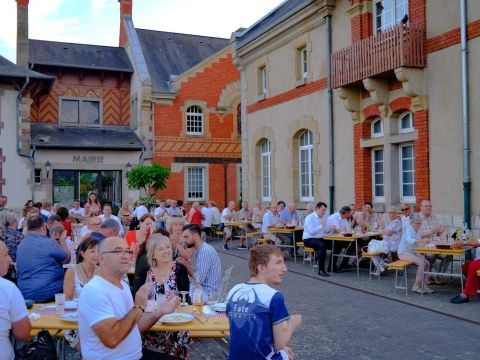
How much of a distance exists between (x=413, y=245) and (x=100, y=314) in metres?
7.84

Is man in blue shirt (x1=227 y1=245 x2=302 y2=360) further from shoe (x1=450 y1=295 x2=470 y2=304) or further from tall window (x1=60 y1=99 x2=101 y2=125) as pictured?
tall window (x1=60 y1=99 x2=101 y2=125)

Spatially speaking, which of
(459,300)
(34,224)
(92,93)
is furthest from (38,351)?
(92,93)

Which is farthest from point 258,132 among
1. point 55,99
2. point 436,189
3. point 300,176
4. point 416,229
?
point 55,99

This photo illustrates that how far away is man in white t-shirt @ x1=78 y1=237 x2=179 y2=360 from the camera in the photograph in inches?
134

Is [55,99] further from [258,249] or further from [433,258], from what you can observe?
[258,249]

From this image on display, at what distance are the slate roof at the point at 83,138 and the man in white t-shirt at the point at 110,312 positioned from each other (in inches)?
945

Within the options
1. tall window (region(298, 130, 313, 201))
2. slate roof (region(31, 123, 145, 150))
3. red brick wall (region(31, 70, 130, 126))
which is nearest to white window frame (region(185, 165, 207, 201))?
slate roof (region(31, 123, 145, 150))

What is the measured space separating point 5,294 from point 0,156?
21.9 metres

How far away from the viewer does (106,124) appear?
30.2 meters

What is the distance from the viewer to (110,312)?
11.3 feet

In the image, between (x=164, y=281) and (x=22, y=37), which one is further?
(x=22, y=37)

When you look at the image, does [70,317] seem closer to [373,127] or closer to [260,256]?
[260,256]

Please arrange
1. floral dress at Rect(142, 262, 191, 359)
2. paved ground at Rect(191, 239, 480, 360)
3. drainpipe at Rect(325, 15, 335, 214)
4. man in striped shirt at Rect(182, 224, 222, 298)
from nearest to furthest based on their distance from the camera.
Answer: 1. floral dress at Rect(142, 262, 191, 359)
2. man in striped shirt at Rect(182, 224, 222, 298)
3. paved ground at Rect(191, 239, 480, 360)
4. drainpipe at Rect(325, 15, 335, 214)

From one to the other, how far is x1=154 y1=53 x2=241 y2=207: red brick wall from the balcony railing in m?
15.3
